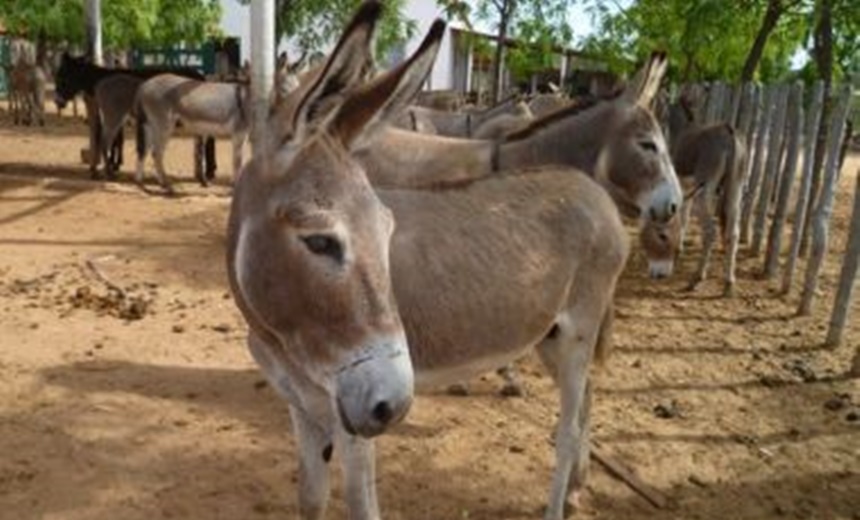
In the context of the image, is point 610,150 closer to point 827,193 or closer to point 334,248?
point 827,193

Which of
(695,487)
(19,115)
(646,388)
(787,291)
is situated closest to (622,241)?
(695,487)

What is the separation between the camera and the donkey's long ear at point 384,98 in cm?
207

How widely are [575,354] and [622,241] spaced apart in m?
0.55

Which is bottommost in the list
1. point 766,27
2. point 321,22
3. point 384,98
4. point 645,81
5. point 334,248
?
point 334,248

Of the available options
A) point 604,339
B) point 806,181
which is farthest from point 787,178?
point 604,339

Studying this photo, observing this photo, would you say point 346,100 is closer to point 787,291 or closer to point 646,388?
point 646,388

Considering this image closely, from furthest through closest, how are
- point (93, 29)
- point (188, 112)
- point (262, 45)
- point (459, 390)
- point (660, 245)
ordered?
point (93, 29) → point (188, 112) → point (660, 245) → point (262, 45) → point (459, 390)

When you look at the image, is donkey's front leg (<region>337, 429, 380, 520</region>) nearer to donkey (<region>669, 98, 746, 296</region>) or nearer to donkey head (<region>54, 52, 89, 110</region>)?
donkey (<region>669, 98, 746, 296</region>)

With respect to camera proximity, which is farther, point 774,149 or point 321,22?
point 321,22

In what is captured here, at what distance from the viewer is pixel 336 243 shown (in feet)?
6.43

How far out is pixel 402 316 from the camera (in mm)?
2908

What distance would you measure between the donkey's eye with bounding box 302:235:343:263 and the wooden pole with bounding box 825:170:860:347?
527cm

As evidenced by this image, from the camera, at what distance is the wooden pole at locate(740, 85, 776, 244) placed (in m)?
9.11

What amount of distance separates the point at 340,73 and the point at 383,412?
33.3 inches
